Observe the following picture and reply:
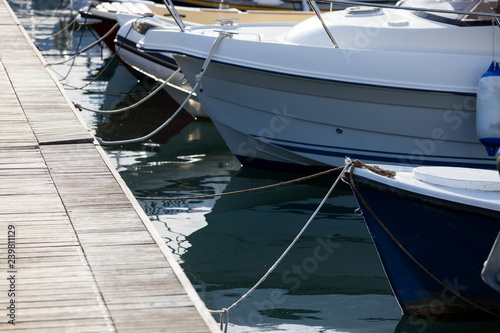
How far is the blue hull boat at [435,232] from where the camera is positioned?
406 centimetres

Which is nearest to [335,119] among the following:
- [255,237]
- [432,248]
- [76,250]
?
[255,237]

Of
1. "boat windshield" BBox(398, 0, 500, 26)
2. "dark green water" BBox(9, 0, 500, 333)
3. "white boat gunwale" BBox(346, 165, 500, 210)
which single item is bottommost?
"dark green water" BBox(9, 0, 500, 333)

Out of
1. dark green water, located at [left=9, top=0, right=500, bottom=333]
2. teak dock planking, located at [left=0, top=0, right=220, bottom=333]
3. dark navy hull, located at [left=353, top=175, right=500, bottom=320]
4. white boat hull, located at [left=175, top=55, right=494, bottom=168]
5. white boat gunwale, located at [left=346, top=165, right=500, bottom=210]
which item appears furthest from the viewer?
white boat hull, located at [left=175, top=55, right=494, bottom=168]

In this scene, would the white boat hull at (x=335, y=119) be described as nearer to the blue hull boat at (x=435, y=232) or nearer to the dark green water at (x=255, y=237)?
the dark green water at (x=255, y=237)

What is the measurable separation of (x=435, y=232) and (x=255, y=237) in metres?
1.83

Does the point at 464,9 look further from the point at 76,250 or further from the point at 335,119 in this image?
the point at 76,250

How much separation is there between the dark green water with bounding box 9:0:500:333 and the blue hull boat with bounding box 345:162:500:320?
0.16 metres

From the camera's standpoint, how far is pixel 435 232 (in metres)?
4.20

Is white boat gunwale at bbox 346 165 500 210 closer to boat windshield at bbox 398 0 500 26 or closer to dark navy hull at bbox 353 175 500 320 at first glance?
dark navy hull at bbox 353 175 500 320

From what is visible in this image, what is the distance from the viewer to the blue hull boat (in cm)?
406

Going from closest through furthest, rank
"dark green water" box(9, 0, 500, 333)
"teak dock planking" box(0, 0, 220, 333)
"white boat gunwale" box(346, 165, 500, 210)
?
1. "teak dock planking" box(0, 0, 220, 333)
2. "white boat gunwale" box(346, 165, 500, 210)
3. "dark green water" box(9, 0, 500, 333)

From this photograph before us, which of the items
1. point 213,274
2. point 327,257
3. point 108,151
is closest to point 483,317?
point 327,257

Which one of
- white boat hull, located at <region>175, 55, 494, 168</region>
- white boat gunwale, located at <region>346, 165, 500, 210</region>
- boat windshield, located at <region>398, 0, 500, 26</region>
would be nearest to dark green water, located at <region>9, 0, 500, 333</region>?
white boat hull, located at <region>175, 55, 494, 168</region>

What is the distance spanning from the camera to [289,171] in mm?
7055
